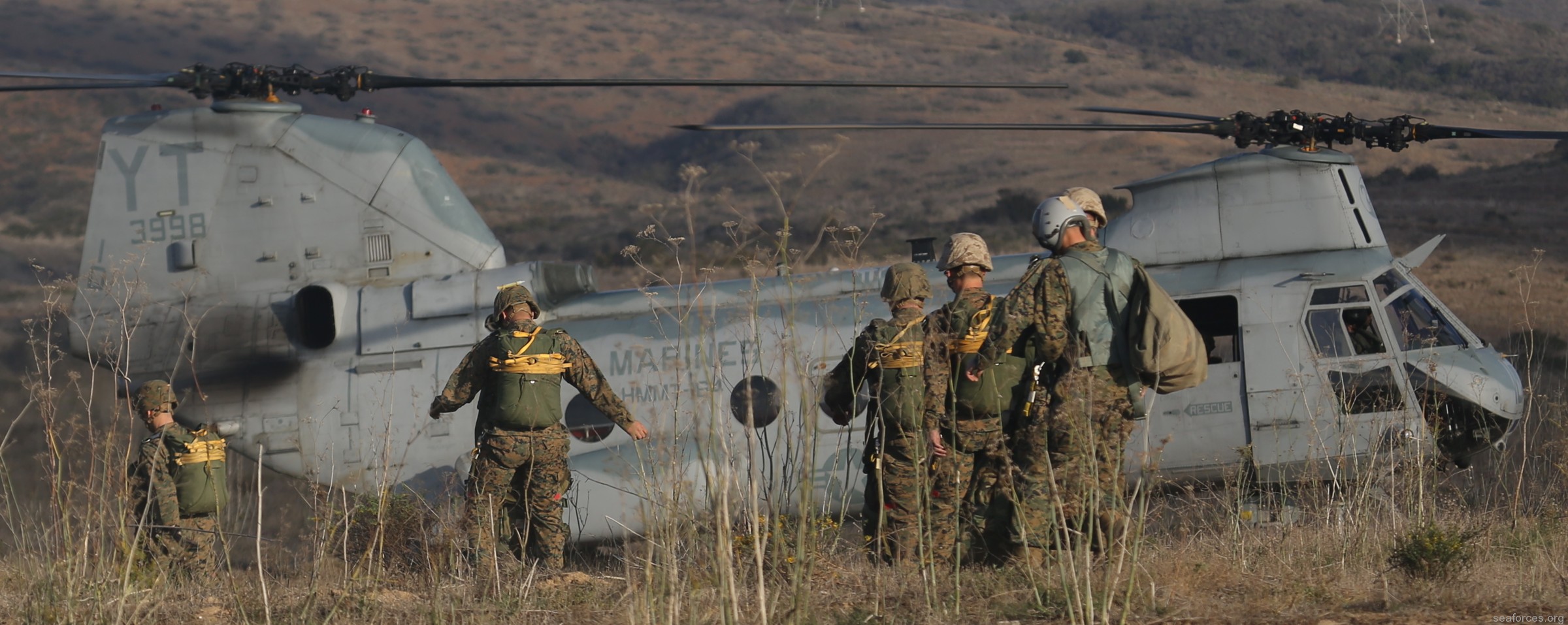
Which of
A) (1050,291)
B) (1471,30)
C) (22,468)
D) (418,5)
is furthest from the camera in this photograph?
(1471,30)

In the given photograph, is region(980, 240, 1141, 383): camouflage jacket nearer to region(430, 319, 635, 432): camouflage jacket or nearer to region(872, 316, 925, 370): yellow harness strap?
region(872, 316, 925, 370): yellow harness strap

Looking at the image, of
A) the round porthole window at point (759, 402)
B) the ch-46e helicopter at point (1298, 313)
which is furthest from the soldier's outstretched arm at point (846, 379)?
the round porthole window at point (759, 402)

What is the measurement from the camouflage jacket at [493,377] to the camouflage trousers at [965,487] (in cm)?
179

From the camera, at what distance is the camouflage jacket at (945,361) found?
5.96 m

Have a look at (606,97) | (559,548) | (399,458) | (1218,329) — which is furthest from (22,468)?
(606,97)

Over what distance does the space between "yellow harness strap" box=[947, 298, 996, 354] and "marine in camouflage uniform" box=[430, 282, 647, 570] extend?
1746mm

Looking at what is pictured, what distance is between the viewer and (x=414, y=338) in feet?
33.1

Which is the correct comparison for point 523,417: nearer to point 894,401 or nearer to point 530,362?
point 530,362

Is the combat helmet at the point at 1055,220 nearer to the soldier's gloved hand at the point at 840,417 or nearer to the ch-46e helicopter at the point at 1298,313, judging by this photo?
the soldier's gloved hand at the point at 840,417

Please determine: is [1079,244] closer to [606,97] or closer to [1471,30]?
[606,97]

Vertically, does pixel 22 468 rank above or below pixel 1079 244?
below

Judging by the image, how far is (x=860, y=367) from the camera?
6.52 metres

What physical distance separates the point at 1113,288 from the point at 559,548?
3.21 metres

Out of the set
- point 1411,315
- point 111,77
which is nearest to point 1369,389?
point 1411,315
